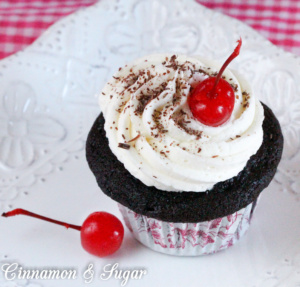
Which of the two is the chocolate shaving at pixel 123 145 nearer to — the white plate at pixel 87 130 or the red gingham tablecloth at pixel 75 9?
the white plate at pixel 87 130

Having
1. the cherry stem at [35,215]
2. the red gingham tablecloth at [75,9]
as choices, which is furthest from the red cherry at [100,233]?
the red gingham tablecloth at [75,9]

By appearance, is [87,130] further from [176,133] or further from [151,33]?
[176,133]

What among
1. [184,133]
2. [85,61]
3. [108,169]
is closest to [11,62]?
[85,61]

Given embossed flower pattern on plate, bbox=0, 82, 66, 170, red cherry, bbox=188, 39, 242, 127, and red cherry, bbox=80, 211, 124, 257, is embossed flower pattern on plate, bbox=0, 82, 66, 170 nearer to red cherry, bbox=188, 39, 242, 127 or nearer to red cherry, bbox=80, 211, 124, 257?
red cherry, bbox=80, 211, 124, 257

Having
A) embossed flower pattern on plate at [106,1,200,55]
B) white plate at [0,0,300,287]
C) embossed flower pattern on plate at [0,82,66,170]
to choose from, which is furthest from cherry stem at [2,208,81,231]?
embossed flower pattern on plate at [106,1,200,55]

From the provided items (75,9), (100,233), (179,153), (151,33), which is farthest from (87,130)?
(75,9)
